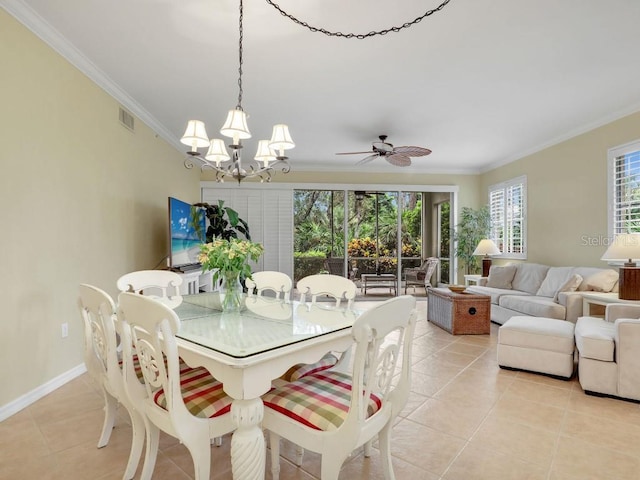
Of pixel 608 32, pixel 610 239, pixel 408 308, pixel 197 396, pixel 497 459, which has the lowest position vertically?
pixel 497 459

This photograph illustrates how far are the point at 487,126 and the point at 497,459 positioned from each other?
4025 mm

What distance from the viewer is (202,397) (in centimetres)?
155

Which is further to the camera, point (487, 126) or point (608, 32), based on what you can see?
point (487, 126)

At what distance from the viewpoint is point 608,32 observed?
254cm

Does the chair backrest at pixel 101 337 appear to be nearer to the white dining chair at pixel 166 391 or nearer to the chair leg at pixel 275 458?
the white dining chair at pixel 166 391

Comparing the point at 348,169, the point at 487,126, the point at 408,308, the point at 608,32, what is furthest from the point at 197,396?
the point at 348,169

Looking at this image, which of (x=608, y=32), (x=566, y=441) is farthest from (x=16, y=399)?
(x=608, y=32)

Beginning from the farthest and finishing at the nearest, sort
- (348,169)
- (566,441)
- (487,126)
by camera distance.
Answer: (348,169) < (487,126) < (566,441)

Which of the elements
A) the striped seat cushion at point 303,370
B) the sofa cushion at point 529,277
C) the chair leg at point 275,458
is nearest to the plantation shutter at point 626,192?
the sofa cushion at point 529,277

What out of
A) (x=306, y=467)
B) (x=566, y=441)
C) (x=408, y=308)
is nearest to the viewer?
(x=408, y=308)

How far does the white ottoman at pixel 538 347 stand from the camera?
2957 mm

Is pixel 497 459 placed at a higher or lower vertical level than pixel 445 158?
lower

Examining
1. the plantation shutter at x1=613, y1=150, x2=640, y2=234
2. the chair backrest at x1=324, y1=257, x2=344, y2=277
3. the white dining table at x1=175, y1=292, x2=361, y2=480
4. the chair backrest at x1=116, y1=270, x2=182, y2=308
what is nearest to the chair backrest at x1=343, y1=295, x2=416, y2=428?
the white dining table at x1=175, y1=292, x2=361, y2=480

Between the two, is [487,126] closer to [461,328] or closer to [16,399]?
→ [461,328]
